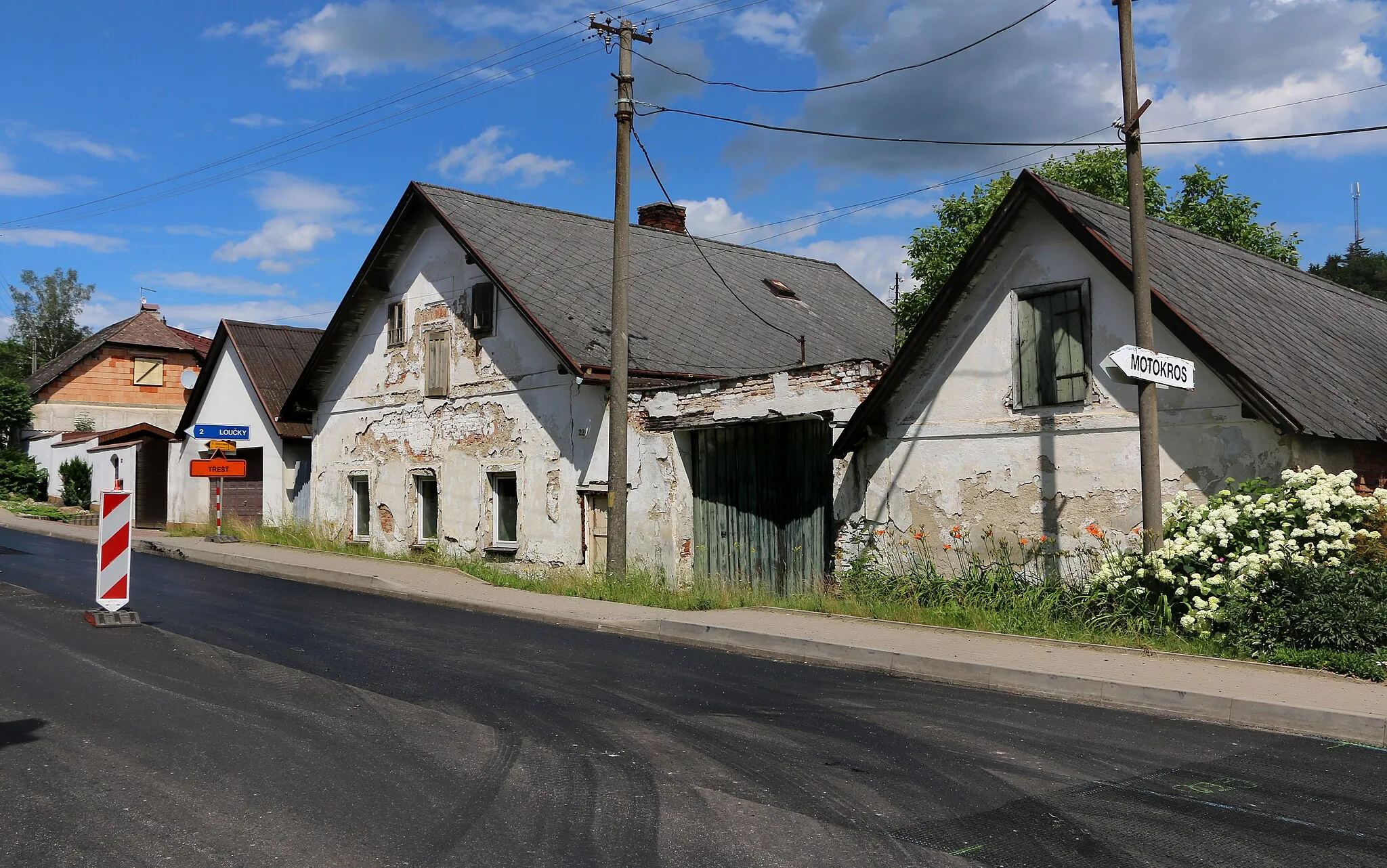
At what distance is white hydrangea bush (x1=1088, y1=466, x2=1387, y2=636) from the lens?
10250 millimetres

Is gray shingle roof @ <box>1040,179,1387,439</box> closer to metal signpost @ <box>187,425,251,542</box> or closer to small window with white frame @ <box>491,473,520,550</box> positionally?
small window with white frame @ <box>491,473,520,550</box>

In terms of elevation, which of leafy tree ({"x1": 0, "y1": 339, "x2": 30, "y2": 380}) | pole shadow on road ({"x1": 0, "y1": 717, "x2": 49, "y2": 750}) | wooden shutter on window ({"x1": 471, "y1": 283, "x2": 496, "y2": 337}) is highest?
leafy tree ({"x1": 0, "y1": 339, "x2": 30, "y2": 380})

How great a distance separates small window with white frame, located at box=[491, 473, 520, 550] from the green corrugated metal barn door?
4.44m

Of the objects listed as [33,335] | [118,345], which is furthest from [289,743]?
[33,335]

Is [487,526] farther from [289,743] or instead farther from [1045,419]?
[289,743]

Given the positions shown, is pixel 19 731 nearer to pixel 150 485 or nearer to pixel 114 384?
pixel 150 485

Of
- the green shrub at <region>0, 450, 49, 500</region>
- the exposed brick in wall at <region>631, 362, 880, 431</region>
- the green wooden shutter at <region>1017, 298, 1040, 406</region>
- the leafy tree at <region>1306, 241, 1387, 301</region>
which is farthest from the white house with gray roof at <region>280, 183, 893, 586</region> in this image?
the leafy tree at <region>1306, 241, 1387, 301</region>

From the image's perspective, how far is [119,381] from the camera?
167ft

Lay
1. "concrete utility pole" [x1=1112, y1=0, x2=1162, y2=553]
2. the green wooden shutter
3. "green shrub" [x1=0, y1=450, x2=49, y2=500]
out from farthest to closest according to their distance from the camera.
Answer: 1. "green shrub" [x1=0, y1=450, x2=49, y2=500]
2. the green wooden shutter
3. "concrete utility pole" [x1=1112, y1=0, x2=1162, y2=553]

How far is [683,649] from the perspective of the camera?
11.7 metres

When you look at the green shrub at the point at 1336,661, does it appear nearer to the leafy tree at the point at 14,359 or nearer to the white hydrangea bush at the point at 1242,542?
the white hydrangea bush at the point at 1242,542

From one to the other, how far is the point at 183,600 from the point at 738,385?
8.04m

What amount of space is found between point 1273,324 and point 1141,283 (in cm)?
378

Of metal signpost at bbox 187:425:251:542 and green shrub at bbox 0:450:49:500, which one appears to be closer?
metal signpost at bbox 187:425:251:542
